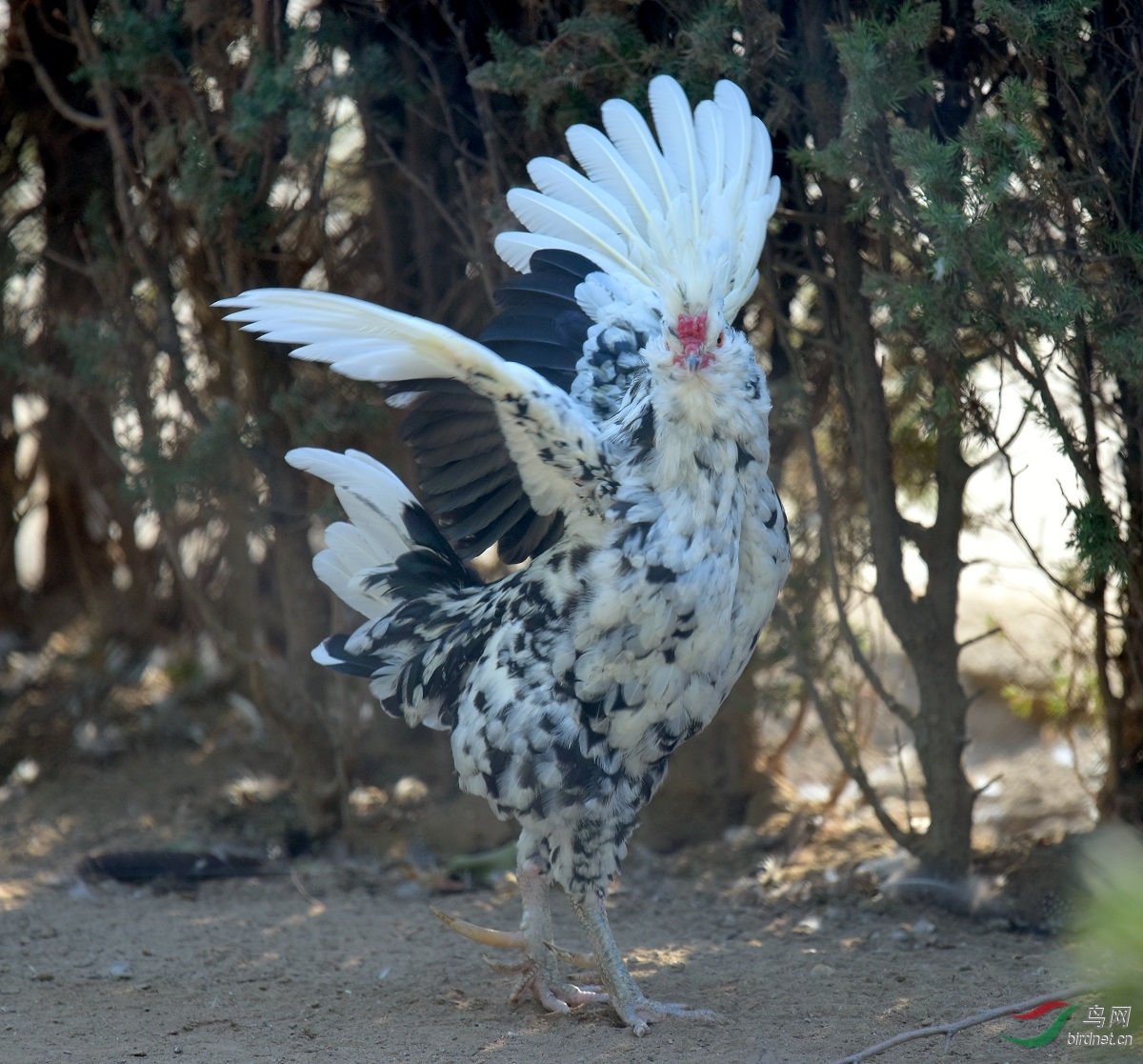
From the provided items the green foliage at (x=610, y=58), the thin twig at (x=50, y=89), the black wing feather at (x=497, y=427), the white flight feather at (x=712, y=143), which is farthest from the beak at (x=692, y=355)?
the thin twig at (x=50, y=89)

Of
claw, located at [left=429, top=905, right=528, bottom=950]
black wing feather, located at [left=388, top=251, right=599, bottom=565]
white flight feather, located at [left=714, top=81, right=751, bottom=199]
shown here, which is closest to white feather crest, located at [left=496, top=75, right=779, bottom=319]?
white flight feather, located at [left=714, top=81, right=751, bottom=199]

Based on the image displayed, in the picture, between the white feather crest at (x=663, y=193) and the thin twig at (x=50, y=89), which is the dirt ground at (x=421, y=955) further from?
the thin twig at (x=50, y=89)

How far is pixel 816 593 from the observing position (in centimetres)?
472

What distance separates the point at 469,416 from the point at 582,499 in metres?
A: 0.39

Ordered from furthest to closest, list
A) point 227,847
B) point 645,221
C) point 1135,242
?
1. point 227,847
2. point 645,221
3. point 1135,242

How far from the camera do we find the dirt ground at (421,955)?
3219 millimetres

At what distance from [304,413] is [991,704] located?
373 cm

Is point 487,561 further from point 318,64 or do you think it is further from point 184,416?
point 318,64

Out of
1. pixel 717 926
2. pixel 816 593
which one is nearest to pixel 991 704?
pixel 816 593

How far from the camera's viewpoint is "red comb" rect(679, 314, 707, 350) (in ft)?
9.60

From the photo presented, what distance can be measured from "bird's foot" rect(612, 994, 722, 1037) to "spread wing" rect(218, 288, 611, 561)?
4.18ft

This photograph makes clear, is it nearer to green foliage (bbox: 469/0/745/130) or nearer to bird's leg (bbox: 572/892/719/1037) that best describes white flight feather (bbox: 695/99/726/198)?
green foliage (bbox: 469/0/745/130)

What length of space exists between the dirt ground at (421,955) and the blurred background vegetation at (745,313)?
333 mm
